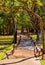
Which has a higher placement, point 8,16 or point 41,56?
point 8,16

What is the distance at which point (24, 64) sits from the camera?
14719 mm

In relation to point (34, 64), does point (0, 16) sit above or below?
above

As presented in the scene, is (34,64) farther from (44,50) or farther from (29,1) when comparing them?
(29,1)

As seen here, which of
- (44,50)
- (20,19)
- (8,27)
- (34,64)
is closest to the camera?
(34,64)

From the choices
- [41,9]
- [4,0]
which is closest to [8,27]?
[41,9]

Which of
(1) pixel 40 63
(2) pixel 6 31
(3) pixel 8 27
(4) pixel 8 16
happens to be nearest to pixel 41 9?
(4) pixel 8 16

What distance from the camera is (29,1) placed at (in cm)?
1914

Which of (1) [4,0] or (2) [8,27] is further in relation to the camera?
(2) [8,27]

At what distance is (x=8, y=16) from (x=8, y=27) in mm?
16884

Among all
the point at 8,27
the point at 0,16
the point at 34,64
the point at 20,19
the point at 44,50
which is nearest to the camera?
the point at 34,64

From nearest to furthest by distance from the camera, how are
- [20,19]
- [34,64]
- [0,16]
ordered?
1. [34,64]
2. [0,16]
3. [20,19]

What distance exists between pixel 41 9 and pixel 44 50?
18.5 metres

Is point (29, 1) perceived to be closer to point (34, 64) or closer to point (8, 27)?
point (34, 64)

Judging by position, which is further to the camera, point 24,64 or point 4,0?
point 4,0
